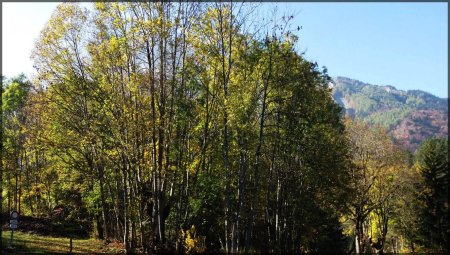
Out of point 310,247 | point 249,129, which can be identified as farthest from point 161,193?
point 310,247

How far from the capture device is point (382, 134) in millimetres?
34500

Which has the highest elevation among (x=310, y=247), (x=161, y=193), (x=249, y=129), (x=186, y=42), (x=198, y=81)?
(x=186, y=42)

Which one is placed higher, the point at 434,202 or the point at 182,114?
the point at 182,114

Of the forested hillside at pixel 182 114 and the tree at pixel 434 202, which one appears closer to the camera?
the forested hillside at pixel 182 114

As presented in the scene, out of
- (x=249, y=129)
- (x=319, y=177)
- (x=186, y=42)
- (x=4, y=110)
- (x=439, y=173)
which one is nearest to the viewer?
(x=249, y=129)

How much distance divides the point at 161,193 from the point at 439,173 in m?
36.6

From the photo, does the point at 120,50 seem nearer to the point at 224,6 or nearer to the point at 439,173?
the point at 224,6

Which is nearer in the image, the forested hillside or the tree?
the forested hillside

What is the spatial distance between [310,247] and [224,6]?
2381 cm

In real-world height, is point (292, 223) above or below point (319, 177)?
below

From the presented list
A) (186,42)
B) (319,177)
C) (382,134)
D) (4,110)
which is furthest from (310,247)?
(4,110)

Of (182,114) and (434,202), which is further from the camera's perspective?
(434,202)

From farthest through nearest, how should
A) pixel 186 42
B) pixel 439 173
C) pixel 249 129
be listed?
pixel 439 173 < pixel 186 42 < pixel 249 129

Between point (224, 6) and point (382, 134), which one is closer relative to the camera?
point (224, 6)
